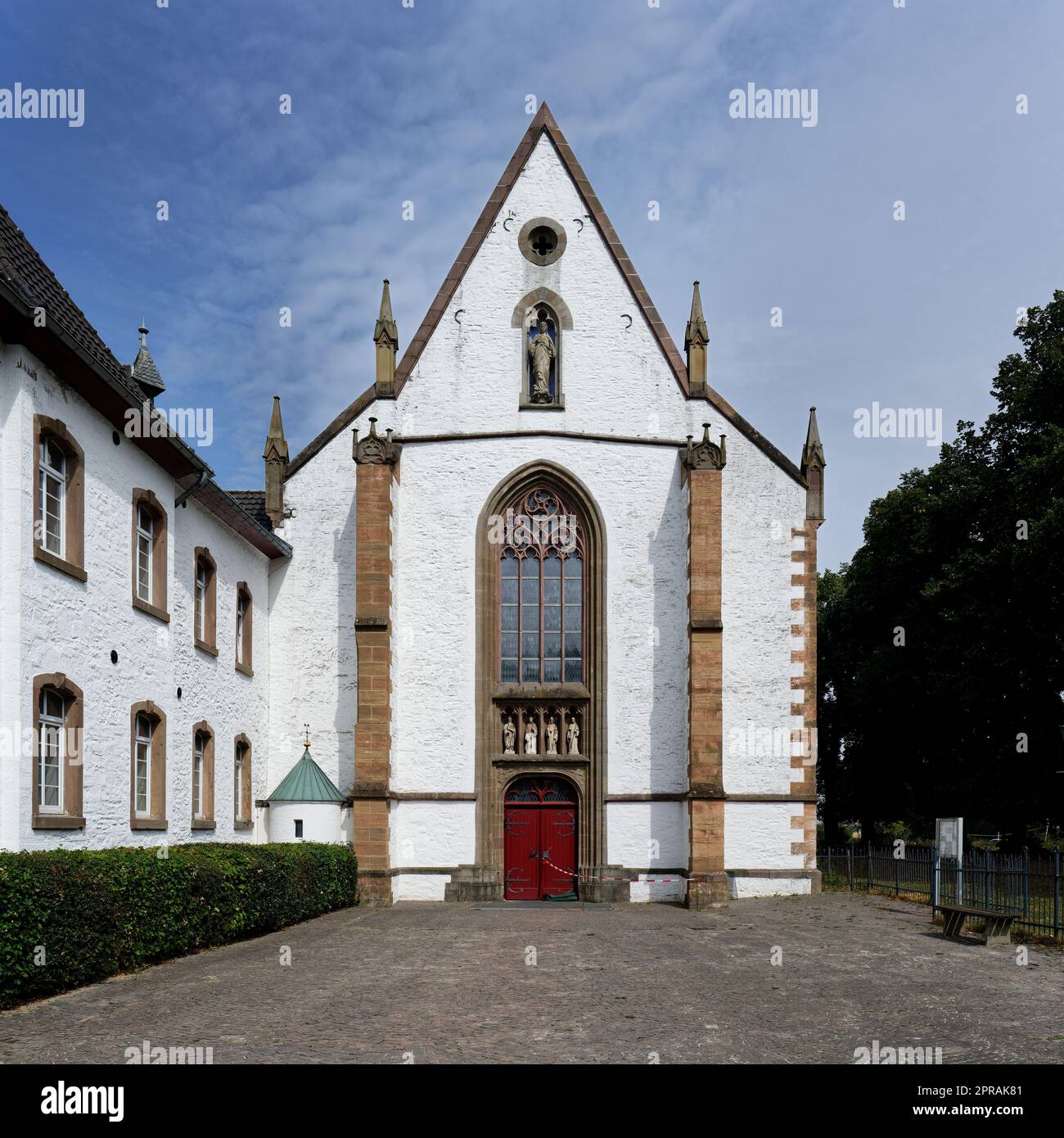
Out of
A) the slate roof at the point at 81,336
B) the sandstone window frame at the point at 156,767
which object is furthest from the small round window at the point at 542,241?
the sandstone window frame at the point at 156,767

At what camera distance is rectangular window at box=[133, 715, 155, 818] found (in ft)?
55.3

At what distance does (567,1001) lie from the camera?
34.3 ft

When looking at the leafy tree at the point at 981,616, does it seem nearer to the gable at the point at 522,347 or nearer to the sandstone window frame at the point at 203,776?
the gable at the point at 522,347

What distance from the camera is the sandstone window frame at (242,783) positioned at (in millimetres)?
21781

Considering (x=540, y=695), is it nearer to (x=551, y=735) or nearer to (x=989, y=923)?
(x=551, y=735)

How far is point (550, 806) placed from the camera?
76.2 feet

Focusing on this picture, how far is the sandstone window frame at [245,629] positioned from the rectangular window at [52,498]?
25.1ft

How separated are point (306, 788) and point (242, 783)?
1236 millimetres

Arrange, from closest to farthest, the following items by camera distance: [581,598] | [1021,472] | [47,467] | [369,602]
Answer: [47,467]
[369,602]
[581,598]
[1021,472]

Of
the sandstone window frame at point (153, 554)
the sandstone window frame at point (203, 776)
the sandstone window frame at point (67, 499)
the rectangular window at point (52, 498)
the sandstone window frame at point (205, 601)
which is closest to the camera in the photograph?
the sandstone window frame at point (67, 499)

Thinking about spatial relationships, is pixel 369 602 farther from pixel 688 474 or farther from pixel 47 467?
pixel 47 467

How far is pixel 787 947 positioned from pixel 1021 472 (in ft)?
54.8

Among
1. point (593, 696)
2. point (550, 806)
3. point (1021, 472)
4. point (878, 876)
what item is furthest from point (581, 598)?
point (1021, 472)

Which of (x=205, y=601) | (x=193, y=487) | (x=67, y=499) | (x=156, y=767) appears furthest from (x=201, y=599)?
(x=67, y=499)
